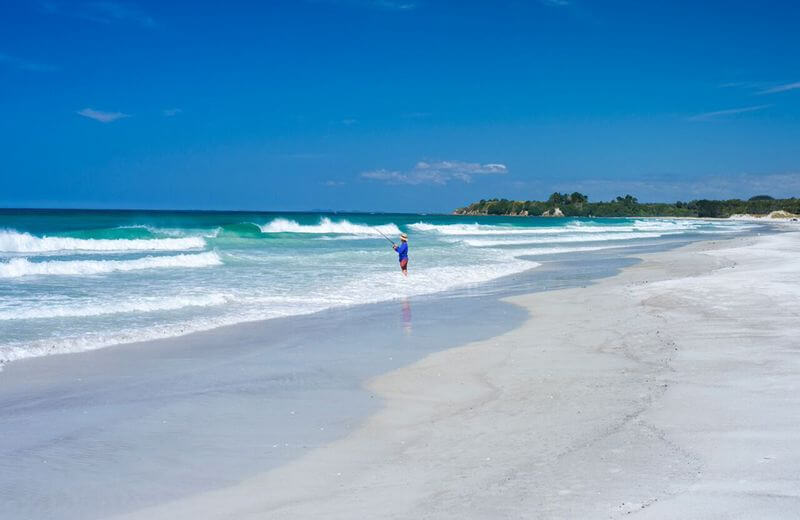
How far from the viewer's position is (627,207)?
166m

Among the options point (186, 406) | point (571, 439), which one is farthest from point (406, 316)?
point (571, 439)

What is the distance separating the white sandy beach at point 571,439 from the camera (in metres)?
3.92

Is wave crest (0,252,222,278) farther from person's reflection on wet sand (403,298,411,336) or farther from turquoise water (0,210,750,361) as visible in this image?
person's reflection on wet sand (403,298,411,336)

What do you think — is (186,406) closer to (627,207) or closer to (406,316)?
(406,316)

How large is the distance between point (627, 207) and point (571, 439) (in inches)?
6725

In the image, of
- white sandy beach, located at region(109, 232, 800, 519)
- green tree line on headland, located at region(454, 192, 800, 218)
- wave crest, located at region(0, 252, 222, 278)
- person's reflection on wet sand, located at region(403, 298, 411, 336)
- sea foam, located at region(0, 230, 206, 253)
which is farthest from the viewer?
green tree line on headland, located at region(454, 192, 800, 218)

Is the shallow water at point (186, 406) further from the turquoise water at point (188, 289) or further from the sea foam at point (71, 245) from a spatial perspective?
the sea foam at point (71, 245)

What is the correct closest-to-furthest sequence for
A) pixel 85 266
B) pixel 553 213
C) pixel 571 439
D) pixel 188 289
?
pixel 571 439 < pixel 188 289 < pixel 85 266 < pixel 553 213

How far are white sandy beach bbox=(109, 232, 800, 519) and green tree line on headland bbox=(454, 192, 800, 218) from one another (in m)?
147

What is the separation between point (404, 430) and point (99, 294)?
1075 centimetres

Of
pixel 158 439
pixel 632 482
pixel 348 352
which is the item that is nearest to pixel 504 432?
pixel 632 482

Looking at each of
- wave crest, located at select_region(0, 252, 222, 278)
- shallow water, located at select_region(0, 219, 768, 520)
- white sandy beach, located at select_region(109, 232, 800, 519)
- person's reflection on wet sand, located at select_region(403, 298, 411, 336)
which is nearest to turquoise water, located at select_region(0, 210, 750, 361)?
wave crest, located at select_region(0, 252, 222, 278)

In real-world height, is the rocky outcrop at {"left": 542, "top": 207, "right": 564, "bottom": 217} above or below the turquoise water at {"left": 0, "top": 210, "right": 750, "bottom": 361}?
above

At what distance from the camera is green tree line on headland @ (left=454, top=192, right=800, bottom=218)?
471 feet
